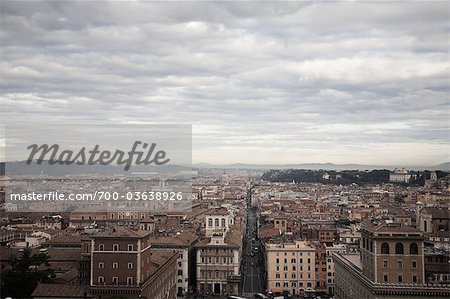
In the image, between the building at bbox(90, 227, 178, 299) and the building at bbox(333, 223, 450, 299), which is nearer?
the building at bbox(90, 227, 178, 299)

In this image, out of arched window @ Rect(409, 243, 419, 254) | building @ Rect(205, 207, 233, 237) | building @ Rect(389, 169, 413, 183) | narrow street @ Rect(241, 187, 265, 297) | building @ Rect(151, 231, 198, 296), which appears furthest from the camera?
building @ Rect(389, 169, 413, 183)

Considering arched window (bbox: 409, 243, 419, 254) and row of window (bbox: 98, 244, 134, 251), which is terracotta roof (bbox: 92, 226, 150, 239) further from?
arched window (bbox: 409, 243, 419, 254)

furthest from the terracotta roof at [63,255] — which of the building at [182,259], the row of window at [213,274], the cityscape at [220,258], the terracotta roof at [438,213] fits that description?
the terracotta roof at [438,213]

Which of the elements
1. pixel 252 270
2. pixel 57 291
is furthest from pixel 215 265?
pixel 57 291

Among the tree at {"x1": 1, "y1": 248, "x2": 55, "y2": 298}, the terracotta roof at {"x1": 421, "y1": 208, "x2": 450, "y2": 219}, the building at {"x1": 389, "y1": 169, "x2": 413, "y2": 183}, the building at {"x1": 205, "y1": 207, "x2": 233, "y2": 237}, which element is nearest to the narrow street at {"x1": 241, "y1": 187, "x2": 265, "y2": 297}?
the building at {"x1": 205, "y1": 207, "x2": 233, "y2": 237}

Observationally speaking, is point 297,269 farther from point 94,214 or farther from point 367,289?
point 94,214

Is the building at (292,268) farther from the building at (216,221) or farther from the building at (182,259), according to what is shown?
the building at (216,221)
